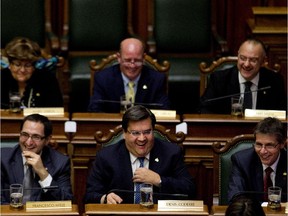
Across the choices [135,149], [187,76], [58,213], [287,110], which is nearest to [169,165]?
[135,149]

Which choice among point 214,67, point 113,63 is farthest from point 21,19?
point 214,67

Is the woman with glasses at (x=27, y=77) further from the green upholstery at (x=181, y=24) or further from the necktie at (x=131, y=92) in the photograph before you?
the green upholstery at (x=181, y=24)

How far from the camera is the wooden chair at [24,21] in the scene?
7.59m

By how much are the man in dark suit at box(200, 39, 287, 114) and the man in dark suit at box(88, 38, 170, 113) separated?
0.31m

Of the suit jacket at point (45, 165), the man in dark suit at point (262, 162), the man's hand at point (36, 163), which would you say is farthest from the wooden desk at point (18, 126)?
the man in dark suit at point (262, 162)

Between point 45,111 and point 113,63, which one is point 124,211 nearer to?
point 45,111

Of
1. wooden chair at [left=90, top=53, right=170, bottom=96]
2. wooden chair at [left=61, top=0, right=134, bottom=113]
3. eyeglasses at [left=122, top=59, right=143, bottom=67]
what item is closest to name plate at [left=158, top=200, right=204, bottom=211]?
eyeglasses at [left=122, top=59, right=143, bottom=67]

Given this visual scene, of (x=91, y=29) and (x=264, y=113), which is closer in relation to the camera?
(x=264, y=113)

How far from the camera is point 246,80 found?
6.37m

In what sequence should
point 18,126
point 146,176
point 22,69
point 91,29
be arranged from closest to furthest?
point 146,176 → point 18,126 → point 22,69 → point 91,29

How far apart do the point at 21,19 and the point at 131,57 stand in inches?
60.5

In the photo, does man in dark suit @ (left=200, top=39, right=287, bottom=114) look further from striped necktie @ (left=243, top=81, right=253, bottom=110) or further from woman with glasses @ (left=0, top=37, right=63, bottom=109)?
woman with glasses @ (left=0, top=37, right=63, bottom=109)

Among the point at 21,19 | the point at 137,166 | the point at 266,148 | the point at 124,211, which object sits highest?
the point at 21,19

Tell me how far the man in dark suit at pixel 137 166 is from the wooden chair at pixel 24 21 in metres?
2.54
